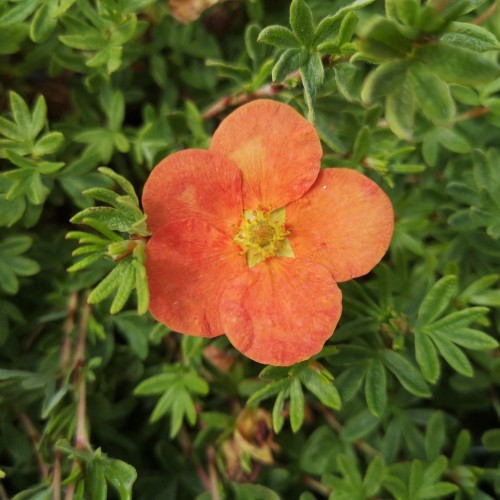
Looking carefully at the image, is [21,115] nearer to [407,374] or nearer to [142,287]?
[142,287]

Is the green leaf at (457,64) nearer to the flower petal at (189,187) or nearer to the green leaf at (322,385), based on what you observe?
the flower petal at (189,187)

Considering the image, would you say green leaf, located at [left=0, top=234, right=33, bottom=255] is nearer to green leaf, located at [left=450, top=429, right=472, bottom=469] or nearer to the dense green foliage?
the dense green foliage


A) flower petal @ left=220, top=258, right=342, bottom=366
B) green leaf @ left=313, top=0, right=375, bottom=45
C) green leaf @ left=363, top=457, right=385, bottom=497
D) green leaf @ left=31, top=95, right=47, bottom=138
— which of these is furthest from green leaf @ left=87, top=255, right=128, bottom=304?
green leaf @ left=363, top=457, right=385, bottom=497

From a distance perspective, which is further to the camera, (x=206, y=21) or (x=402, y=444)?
(x=206, y=21)

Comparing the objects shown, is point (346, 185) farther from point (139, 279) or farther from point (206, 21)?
point (206, 21)

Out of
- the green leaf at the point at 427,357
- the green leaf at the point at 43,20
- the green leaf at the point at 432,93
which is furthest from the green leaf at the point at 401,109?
the green leaf at the point at 43,20

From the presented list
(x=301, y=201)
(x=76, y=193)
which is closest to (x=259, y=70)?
(x=301, y=201)

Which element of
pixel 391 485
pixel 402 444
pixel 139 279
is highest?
pixel 139 279
